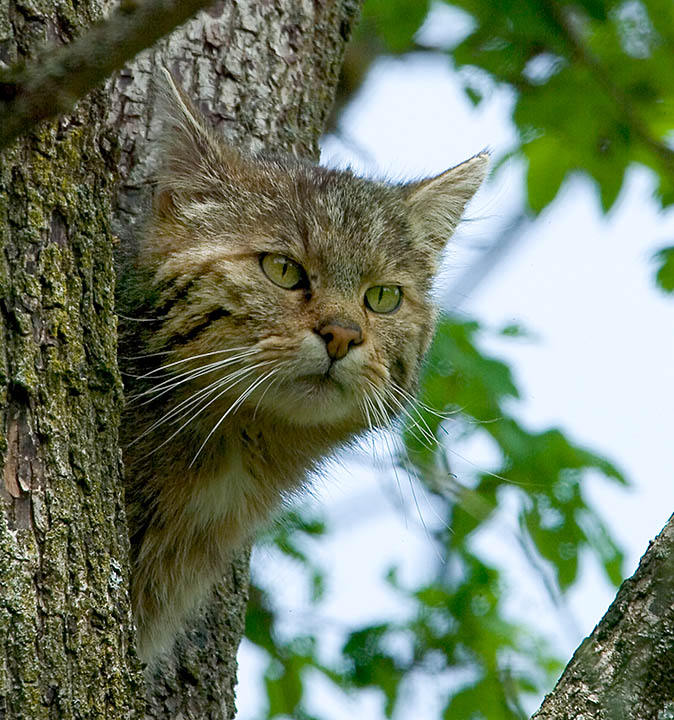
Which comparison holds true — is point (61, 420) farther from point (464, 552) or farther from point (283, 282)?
point (464, 552)

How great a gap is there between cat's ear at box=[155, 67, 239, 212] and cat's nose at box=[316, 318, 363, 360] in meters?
0.76

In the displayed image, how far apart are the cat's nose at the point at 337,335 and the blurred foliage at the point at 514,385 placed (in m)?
1.25

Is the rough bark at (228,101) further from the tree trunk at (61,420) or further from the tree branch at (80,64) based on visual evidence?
the tree branch at (80,64)

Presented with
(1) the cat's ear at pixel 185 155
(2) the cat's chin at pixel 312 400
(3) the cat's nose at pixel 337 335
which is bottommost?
(2) the cat's chin at pixel 312 400

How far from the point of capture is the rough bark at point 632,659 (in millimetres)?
2154

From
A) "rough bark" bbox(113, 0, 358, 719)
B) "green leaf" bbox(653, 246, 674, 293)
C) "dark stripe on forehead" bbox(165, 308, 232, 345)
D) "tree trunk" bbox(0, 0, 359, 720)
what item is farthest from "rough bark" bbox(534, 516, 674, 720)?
"green leaf" bbox(653, 246, 674, 293)

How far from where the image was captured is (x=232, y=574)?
14.3 ft

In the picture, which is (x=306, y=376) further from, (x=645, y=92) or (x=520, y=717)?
(x=645, y=92)

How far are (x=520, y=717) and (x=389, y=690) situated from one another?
0.96 metres

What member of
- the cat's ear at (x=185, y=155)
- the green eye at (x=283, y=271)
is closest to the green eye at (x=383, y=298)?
the green eye at (x=283, y=271)

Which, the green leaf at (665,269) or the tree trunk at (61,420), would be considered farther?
the green leaf at (665,269)

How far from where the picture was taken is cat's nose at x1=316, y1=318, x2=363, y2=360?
3453 mm

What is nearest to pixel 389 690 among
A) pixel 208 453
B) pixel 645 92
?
pixel 208 453

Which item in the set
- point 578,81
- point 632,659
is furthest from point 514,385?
point 632,659
